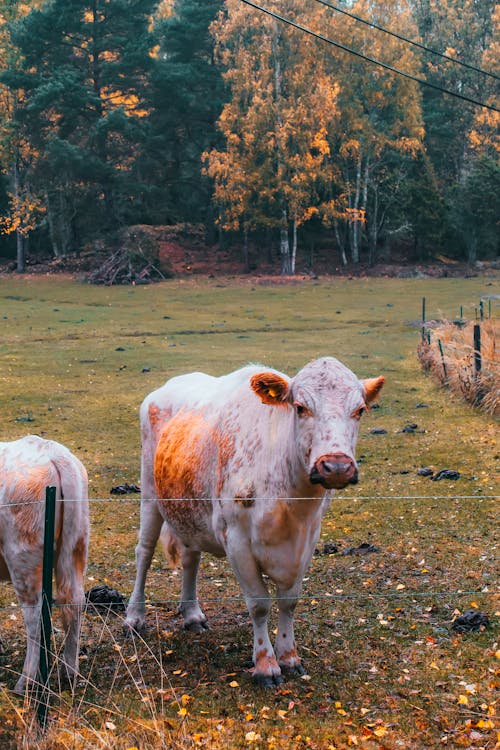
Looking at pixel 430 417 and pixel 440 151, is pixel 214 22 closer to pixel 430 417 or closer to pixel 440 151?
pixel 440 151

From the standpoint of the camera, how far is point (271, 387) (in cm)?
601

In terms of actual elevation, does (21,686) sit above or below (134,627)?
above

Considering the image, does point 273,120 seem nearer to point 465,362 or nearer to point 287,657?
point 465,362

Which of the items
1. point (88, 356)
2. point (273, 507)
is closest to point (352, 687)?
point (273, 507)

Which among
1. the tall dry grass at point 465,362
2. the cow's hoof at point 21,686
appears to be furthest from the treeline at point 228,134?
the cow's hoof at point 21,686

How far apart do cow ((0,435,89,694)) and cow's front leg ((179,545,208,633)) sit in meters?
1.32

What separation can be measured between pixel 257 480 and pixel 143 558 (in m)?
1.82

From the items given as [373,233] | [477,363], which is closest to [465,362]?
[477,363]

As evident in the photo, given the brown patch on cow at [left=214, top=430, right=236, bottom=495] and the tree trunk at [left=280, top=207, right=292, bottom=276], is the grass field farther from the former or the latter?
the tree trunk at [left=280, top=207, right=292, bottom=276]

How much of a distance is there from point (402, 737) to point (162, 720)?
4.98ft

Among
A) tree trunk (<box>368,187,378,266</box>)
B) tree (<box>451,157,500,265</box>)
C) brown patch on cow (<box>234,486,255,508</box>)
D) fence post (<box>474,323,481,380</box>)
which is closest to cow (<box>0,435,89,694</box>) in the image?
brown patch on cow (<box>234,486,255,508</box>)

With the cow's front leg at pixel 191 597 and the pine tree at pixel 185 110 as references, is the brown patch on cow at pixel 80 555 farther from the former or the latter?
the pine tree at pixel 185 110

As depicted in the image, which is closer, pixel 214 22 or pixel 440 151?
pixel 214 22

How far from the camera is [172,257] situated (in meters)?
53.3
